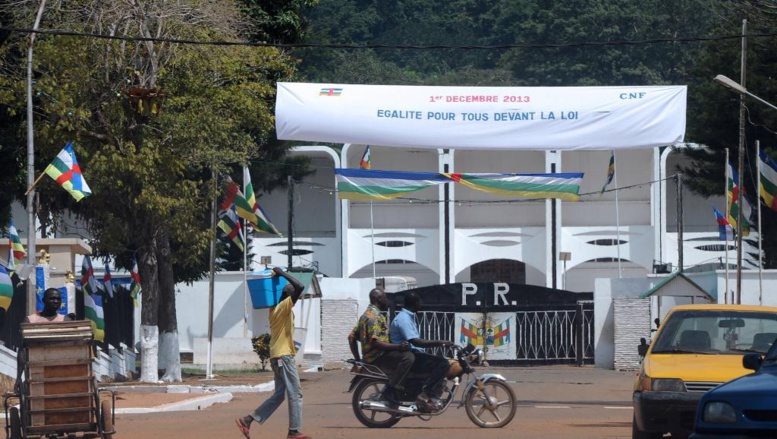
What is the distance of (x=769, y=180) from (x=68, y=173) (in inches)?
641

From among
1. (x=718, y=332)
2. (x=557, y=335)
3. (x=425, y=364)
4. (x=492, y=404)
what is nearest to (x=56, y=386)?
(x=425, y=364)

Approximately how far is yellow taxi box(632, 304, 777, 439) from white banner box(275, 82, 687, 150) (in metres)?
13.3

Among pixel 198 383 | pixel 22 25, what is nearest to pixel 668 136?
pixel 198 383

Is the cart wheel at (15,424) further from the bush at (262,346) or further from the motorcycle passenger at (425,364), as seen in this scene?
the bush at (262,346)

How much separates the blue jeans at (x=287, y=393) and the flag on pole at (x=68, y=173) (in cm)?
980

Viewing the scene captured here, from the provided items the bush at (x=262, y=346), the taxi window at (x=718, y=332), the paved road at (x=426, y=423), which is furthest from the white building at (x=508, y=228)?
the taxi window at (x=718, y=332)

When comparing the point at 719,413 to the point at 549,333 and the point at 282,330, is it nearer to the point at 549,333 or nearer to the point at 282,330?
the point at 282,330

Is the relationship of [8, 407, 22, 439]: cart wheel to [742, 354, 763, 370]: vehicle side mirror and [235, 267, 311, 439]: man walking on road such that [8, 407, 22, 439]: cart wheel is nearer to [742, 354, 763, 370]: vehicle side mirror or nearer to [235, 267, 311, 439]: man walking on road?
[235, 267, 311, 439]: man walking on road

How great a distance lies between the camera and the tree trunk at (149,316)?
82.6ft

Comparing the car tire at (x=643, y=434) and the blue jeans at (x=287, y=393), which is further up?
the blue jeans at (x=287, y=393)

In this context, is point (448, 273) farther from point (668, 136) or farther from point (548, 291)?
point (668, 136)

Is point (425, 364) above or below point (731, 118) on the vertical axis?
below

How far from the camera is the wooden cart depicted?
1214 centimetres

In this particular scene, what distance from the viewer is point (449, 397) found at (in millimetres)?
15266
